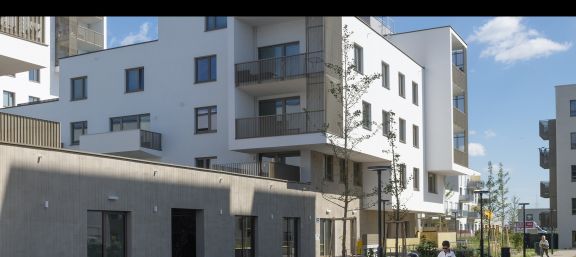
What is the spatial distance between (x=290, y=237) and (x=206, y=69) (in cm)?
1049

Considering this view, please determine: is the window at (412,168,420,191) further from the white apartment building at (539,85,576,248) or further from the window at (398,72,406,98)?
the white apartment building at (539,85,576,248)

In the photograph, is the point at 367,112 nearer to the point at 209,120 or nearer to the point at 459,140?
the point at 209,120

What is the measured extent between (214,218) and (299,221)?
7150 millimetres

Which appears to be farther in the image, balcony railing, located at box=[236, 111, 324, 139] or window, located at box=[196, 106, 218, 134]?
window, located at box=[196, 106, 218, 134]

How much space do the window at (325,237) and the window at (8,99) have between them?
2978 centimetres

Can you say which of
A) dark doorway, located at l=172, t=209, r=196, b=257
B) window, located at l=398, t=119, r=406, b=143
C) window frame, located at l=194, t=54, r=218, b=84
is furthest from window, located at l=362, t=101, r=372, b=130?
dark doorway, located at l=172, t=209, r=196, b=257

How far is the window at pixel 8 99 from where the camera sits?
186 feet

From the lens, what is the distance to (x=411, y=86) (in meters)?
47.8

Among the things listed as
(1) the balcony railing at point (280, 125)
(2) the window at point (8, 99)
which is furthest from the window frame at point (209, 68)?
(2) the window at point (8, 99)

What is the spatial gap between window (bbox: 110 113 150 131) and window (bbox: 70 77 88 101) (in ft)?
9.07

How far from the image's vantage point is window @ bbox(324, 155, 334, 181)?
38.8 meters
